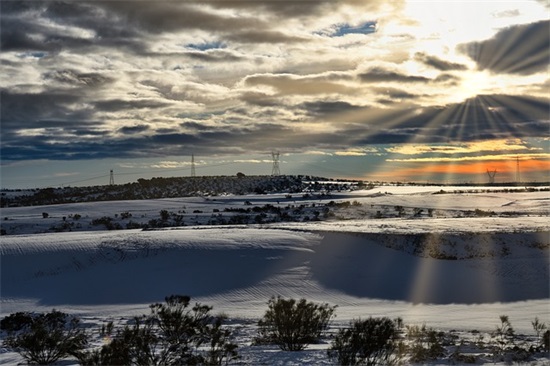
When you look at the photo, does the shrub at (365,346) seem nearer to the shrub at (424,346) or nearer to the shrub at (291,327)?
the shrub at (424,346)

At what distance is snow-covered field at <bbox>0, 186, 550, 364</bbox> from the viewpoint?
1942cm

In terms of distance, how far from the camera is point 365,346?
10.2 m

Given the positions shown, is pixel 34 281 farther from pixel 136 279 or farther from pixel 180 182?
pixel 180 182

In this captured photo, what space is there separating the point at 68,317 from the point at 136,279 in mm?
5266

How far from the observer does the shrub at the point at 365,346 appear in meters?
10.1

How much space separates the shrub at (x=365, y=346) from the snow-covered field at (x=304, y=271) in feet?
17.0

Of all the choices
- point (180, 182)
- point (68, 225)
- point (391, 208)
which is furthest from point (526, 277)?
point (180, 182)

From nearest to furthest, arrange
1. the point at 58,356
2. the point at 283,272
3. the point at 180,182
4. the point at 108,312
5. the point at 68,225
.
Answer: the point at 58,356 < the point at 108,312 < the point at 283,272 < the point at 68,225 < the point at 180,182

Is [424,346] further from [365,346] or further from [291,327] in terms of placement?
[291,327]

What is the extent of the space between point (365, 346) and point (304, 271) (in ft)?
42.7

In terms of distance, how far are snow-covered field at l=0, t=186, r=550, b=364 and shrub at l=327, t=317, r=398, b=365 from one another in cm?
518

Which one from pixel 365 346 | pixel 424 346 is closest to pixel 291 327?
pixel 424 346

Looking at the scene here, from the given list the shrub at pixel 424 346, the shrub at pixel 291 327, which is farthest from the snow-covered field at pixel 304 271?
the shrub at pixel 424 346

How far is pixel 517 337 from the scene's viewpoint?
13.7m
